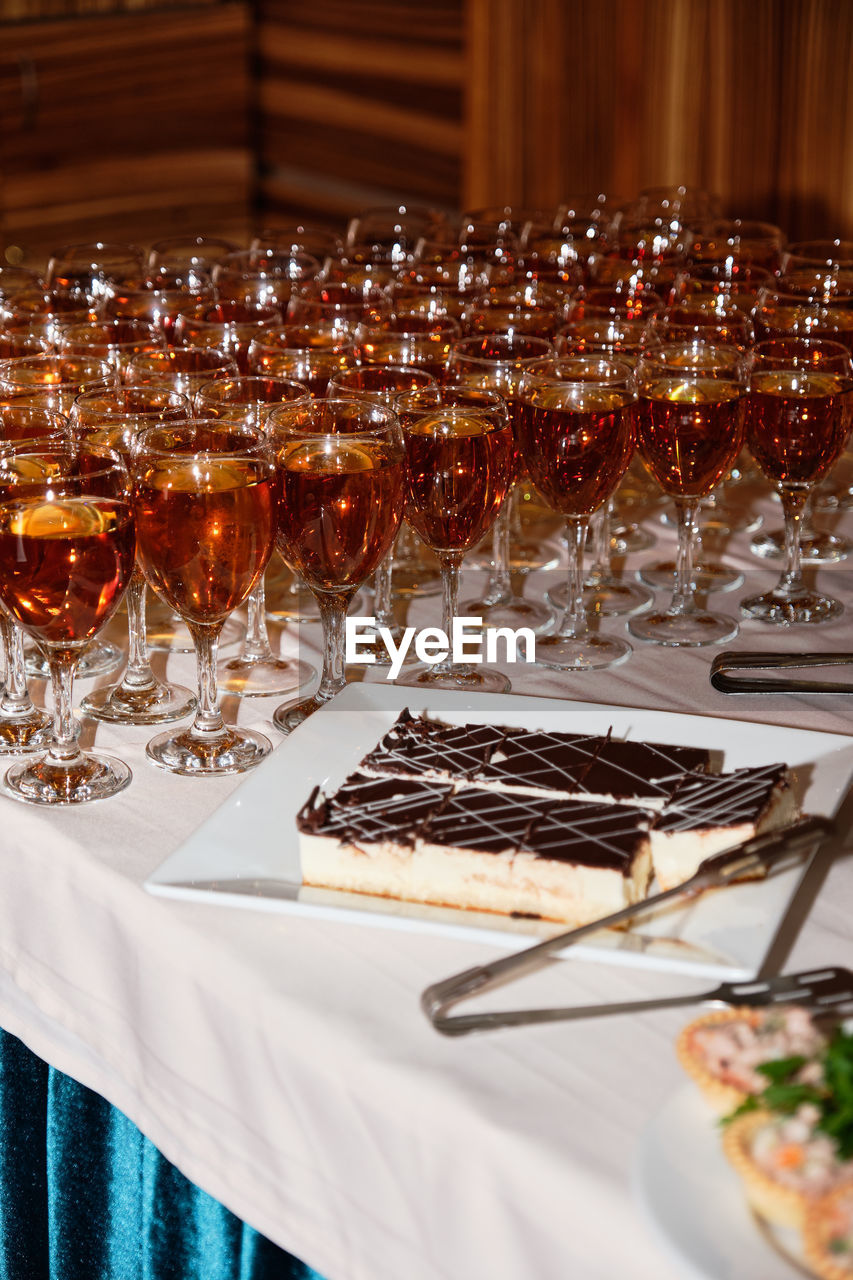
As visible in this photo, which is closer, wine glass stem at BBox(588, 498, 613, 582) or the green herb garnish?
the green herb garnish

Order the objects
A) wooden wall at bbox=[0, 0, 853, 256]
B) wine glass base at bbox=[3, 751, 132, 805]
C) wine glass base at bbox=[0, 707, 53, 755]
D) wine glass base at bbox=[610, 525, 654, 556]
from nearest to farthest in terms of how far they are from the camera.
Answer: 1. wine glass base at bbox=[3, 751, 132, 805]
2. wine glass base at bbox=[0, 707, 53, 755]
3. wine glass base at bbox=[610, 525, 654, 556]
4. wooden wall at bbox=[0, 0, 853, 256]

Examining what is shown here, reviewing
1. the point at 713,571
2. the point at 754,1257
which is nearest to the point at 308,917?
the point at 754,1257

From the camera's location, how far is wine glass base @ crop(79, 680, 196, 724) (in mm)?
1268

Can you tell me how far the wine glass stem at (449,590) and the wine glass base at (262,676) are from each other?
122 millimetres

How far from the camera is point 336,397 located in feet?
4.35

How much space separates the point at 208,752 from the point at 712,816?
44 centimetres

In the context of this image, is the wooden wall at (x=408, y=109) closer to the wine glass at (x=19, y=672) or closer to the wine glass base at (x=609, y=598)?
the wine glass base at (x=609, y=598)

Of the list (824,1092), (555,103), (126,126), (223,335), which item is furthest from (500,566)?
(126,126)

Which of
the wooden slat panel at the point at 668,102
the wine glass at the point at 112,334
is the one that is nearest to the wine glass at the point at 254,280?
the wine glass at the point at 112,334

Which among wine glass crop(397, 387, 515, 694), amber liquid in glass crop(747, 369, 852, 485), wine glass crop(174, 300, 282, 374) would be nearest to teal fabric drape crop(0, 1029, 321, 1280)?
wine glass crop(397, 387, 515, 694)

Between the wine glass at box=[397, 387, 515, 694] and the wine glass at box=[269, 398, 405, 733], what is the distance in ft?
0.17

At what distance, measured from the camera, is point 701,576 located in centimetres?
166

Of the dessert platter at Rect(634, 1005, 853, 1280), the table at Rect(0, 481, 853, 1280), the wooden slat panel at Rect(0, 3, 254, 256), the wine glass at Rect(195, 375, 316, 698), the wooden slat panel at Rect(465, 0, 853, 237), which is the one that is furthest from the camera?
the wooden slat panel at Rect(0, 3, 254, 256)

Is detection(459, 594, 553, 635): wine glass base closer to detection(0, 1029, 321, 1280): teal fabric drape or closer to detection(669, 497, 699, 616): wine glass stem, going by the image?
detection(669, 497, 699, 616): wine glass stem
